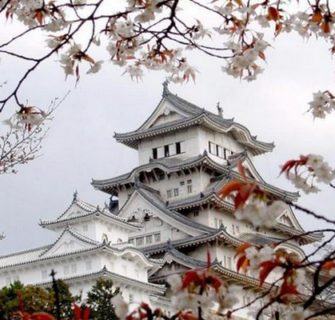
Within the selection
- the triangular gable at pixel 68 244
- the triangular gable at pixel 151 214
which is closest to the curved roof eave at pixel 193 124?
the triangular gable at pixel 151 214

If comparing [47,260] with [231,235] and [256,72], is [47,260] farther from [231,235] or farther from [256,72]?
[256,72]

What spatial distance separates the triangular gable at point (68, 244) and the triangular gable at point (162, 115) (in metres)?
14.3

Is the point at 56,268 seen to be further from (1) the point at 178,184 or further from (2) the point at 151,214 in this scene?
(1) the point at 178,184

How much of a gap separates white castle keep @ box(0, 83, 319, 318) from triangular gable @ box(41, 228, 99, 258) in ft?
0.14

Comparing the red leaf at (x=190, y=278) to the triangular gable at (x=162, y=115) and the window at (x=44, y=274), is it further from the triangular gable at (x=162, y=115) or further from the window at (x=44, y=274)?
the triangular gable at (x=162, y=115)

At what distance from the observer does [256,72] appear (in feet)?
24.1

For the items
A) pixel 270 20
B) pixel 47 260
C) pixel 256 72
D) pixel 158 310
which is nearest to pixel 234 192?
pixel 158 310

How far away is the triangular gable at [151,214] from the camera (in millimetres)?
44844

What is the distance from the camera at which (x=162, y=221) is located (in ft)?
150

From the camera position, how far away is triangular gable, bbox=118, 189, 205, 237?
44.8 meters

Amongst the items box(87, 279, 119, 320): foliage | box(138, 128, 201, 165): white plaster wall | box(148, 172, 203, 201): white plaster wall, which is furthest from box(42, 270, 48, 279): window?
box(138, 128, 201, 165): white plaster wall

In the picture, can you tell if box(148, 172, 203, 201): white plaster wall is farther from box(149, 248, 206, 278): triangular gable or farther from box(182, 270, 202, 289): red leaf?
box(182, 270, 202, 289): red leaf

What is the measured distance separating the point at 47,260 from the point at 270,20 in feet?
107

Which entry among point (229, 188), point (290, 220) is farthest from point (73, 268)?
point (229, 188)
